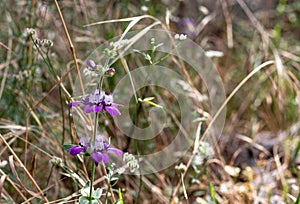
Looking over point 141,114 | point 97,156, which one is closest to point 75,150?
point 97,156

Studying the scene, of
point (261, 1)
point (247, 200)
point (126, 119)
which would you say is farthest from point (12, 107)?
point (261, 1)

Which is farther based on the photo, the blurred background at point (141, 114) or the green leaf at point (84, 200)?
the blurred background at point (141, 114)

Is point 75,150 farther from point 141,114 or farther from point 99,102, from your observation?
point 141,114

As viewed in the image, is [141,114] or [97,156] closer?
[97,156]

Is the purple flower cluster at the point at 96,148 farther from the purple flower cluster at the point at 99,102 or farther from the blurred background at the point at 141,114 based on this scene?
the blurred background at the point at 141,114

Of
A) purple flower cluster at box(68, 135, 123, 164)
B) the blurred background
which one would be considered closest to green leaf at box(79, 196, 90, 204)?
purple flower cluster at box(68, 135, 123, 164)

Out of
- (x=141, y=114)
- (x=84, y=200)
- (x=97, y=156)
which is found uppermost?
(x=97, y=156)

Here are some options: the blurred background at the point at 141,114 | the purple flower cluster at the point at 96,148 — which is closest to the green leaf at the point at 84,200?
the purple flower cluster at the point at 96,148

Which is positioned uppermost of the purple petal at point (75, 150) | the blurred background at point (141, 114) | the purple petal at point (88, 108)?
the purple petal at point (88, 108)

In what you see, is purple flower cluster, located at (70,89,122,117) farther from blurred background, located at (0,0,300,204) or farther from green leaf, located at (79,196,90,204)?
blurred background, located at (0,0,300,204)

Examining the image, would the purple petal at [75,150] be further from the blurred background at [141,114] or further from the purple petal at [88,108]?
the blurred background at [141,114]

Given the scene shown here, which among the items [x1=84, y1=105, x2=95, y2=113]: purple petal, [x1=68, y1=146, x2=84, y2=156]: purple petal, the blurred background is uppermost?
[x1=84, y1=105, x2=95, y2=113]: purple petal

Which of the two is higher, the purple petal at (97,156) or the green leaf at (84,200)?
the purple petal at (97,156)
